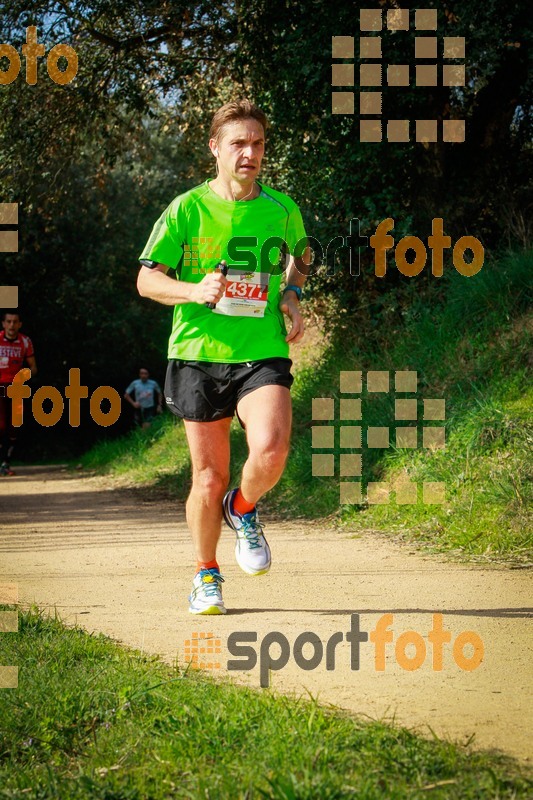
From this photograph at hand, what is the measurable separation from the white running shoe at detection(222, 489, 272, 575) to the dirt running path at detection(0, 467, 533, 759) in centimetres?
22

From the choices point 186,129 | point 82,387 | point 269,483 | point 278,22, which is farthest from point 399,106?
point 82,387

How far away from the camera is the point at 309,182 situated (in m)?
12.3

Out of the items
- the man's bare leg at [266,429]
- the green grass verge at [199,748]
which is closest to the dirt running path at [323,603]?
the green grass verge at [199,748]

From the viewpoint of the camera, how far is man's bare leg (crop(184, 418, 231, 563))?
486cm

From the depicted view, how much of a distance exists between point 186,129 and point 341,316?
4.36 m

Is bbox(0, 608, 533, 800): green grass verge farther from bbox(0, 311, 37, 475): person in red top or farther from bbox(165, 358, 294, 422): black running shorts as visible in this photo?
bbox(0, 311, 37, 475): person in red top

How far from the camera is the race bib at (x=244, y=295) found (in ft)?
15.4

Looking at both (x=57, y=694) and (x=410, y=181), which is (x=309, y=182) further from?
(x=57, y=694)

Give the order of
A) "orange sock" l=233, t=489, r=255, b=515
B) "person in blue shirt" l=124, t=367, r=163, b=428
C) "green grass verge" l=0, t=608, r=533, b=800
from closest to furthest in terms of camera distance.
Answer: "green grass verge" l=0, t=608, r=533, b=800 < "orange sock" l=233, t=489, r=255, b=515 < "person in blue shirt" l=124, t=367, r=163, b=428

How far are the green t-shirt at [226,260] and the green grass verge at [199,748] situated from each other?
1.63m

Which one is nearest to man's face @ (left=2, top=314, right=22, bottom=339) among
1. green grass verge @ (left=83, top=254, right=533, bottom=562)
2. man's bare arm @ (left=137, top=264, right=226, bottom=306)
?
green grass verge @ (left=83, top=254, right=533, bottom=562)

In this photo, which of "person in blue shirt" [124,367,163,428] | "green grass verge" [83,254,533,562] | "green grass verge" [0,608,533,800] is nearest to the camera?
"green grass verge" [0,608,533,800]

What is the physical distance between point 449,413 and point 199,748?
6074 mm

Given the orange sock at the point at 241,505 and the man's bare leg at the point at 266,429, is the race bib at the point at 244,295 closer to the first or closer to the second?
the man's bare leg at the point at 266,429
